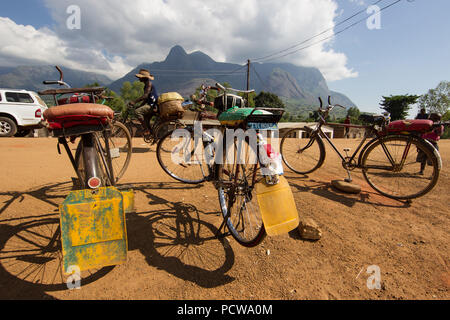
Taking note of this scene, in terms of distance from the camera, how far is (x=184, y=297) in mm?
1608

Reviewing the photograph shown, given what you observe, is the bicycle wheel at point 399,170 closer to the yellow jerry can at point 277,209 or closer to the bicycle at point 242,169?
the bicycle at point 242,169

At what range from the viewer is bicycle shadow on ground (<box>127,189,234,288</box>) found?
1.85m

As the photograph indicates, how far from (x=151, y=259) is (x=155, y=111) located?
5512 millimetres

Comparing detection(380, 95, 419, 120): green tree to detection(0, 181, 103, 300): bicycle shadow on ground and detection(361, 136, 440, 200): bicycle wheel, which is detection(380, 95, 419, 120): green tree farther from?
detection(0, 181, 103, 300): bicycle shadow on ground

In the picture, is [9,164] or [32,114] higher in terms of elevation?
[32,114]

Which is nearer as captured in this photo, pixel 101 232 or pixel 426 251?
pixel 101 232

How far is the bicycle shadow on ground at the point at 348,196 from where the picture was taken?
3.16m

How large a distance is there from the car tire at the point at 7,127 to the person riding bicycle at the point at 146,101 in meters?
6.71

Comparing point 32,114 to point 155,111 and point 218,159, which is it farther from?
point 218,159

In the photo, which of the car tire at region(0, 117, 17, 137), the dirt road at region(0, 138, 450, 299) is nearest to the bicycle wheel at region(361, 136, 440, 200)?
the dirt road at region(0, 138, 450, 299)

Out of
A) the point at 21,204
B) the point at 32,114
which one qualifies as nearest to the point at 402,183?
the point at 21,204

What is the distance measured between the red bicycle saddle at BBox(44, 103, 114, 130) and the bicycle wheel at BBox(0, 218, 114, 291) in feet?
4.04

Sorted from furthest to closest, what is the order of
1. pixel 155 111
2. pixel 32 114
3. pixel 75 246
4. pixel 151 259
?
pixel 32 114 → pixel 155 111 → pixel 151 259 → pixel 75 246

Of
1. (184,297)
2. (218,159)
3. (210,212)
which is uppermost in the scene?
(218,159)
